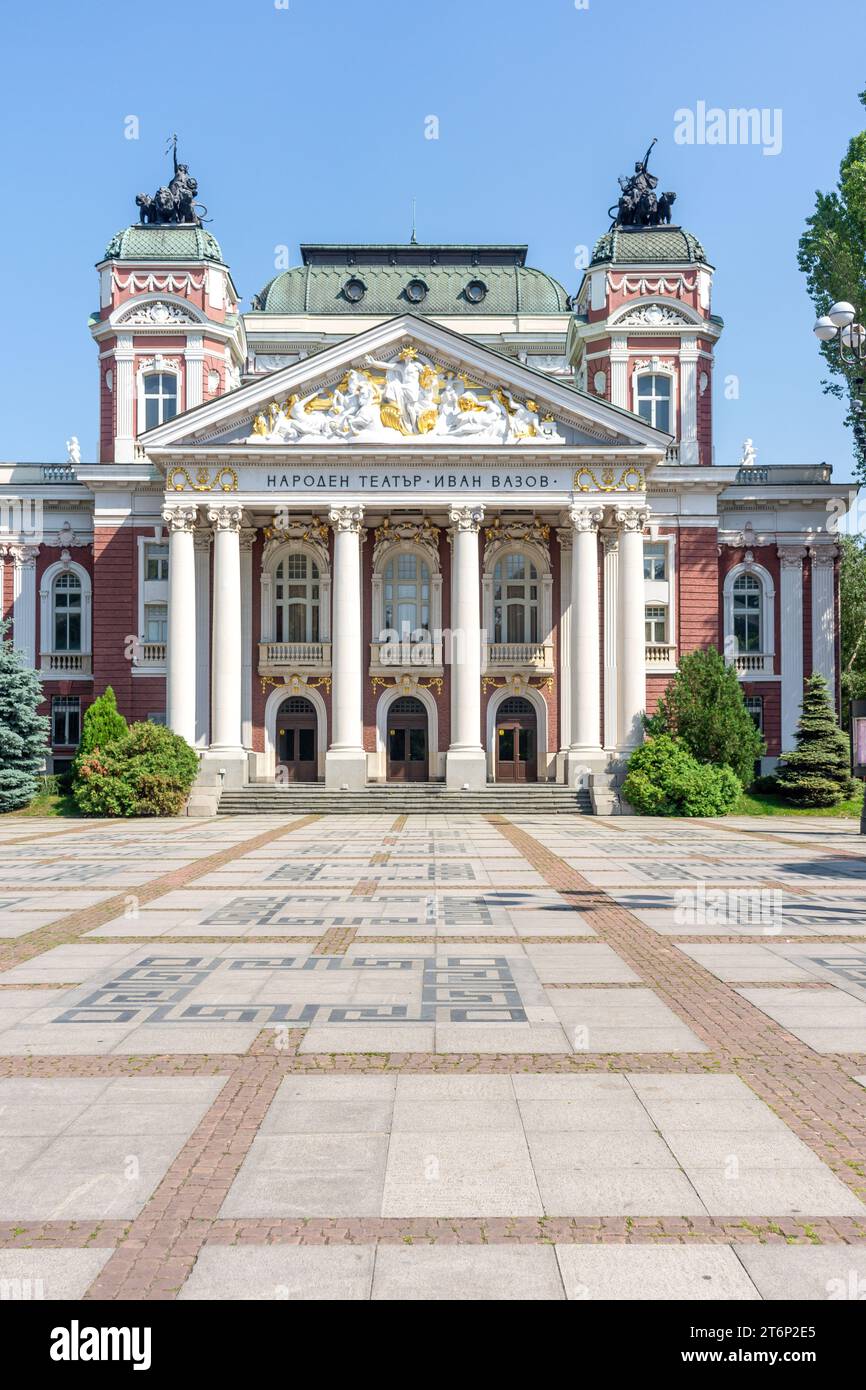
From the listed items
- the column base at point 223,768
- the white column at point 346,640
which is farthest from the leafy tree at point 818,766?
the column base at point 223,768

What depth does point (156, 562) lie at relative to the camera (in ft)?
169

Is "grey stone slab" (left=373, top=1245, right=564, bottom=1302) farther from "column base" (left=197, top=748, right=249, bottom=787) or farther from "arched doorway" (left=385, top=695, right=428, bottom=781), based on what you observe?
"arched doorway" (left=385, top=695, right=428, bottom=781)

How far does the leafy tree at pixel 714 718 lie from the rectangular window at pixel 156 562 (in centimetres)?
2173

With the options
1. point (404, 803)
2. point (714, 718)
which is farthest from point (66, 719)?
point (714, 718)

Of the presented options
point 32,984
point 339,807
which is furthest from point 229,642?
point 32,984

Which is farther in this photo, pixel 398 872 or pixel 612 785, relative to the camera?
pixel 612 785

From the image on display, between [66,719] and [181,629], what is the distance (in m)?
10.3

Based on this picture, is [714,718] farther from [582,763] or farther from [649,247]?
[649,247]

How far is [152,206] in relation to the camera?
55.2 metres

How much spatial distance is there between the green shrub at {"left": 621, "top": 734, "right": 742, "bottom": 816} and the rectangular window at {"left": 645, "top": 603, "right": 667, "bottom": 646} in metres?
10.3

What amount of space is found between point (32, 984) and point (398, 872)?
1038cm
